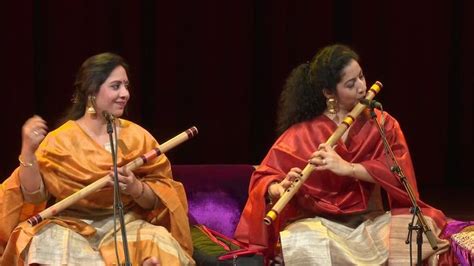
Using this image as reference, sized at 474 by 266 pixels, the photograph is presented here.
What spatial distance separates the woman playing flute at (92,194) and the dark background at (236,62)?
2.66 metres

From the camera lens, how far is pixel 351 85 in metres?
4.65

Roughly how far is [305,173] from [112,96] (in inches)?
38.4

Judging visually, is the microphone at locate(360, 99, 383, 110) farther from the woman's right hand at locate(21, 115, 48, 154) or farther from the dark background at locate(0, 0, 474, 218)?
the dark background at locate(0, 0, 474, 218)

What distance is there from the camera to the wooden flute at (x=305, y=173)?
4.27m

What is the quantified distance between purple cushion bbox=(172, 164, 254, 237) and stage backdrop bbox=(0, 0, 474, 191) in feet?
7.24

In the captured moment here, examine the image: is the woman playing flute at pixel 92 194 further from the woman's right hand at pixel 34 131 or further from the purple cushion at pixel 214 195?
the purple cushion at pixel 214 195

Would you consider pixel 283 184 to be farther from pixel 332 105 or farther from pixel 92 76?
pixel 92 76

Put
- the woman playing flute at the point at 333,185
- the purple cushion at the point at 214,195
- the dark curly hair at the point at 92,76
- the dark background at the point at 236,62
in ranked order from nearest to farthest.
A: the woman playing flute at the point at 333,185, the dark curly hair at the point at 92,76, the purple cushion at the point at 214,195, the dark background at the point at 236,62

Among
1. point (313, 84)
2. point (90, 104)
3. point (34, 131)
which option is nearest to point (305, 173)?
point (313, 84)

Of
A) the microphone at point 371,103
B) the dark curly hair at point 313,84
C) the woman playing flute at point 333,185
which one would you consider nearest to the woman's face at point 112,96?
the woman playing flute at point 333,185

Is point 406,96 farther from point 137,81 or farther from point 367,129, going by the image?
point 367,129

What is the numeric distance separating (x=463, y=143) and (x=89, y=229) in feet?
16.2

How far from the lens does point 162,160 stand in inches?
181

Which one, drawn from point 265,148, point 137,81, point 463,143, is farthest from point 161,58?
point 463,143
